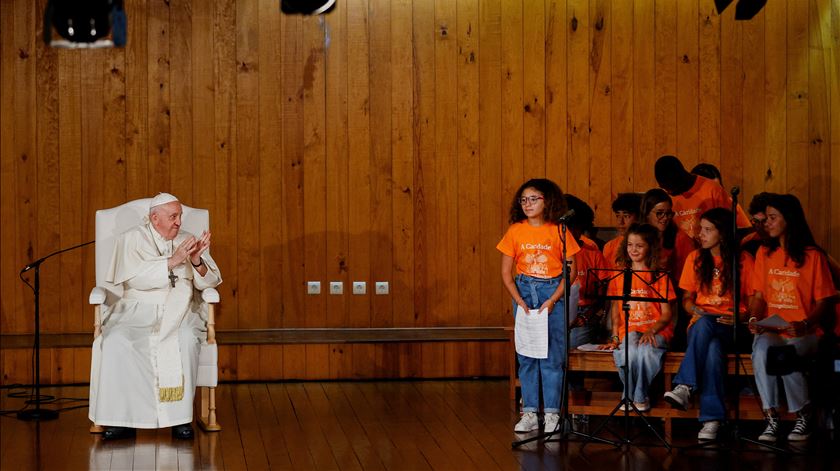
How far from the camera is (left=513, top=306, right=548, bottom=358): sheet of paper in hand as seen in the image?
5430mm

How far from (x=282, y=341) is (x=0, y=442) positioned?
211 centimetres

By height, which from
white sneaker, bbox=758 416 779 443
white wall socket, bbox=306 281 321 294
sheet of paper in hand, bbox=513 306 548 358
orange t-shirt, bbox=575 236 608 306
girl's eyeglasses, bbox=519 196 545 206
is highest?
girl's eyeglasses, bbox=519 196 545 206

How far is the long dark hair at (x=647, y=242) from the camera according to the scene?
5.48m

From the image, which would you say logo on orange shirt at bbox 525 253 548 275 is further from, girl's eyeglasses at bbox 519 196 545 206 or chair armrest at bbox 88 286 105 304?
chair armrest at bbox 88 286 105 304

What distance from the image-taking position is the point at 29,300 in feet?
23.8

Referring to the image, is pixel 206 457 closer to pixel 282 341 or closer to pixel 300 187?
pixel 282 341

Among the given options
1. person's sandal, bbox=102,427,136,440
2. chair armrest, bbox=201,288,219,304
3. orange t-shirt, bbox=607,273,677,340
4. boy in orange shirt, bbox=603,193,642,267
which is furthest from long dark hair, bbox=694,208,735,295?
person's sandal, bbox=102,427,136,440

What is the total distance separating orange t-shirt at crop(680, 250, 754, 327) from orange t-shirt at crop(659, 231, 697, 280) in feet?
1.06

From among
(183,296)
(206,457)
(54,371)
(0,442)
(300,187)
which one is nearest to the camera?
(206,457)

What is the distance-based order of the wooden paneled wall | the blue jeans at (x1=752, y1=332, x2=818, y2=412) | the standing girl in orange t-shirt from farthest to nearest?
the wooden paneled wall, the standing girl in orange t-shirt, the blue jeans at (x1=752, y1=332, x2=818, y2=412)

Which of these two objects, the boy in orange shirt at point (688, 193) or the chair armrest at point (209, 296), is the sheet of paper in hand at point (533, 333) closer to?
the boy in orange shirt at point (688, 193)

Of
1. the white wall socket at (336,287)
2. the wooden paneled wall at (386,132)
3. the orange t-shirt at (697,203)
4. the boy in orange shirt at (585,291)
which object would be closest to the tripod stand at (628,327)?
the boy in orange shirt at (585,291)

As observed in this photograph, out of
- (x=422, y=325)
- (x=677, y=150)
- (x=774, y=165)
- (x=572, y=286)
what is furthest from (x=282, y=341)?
(x=774, y=165)

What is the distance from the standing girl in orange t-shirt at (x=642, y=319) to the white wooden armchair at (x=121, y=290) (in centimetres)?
209
